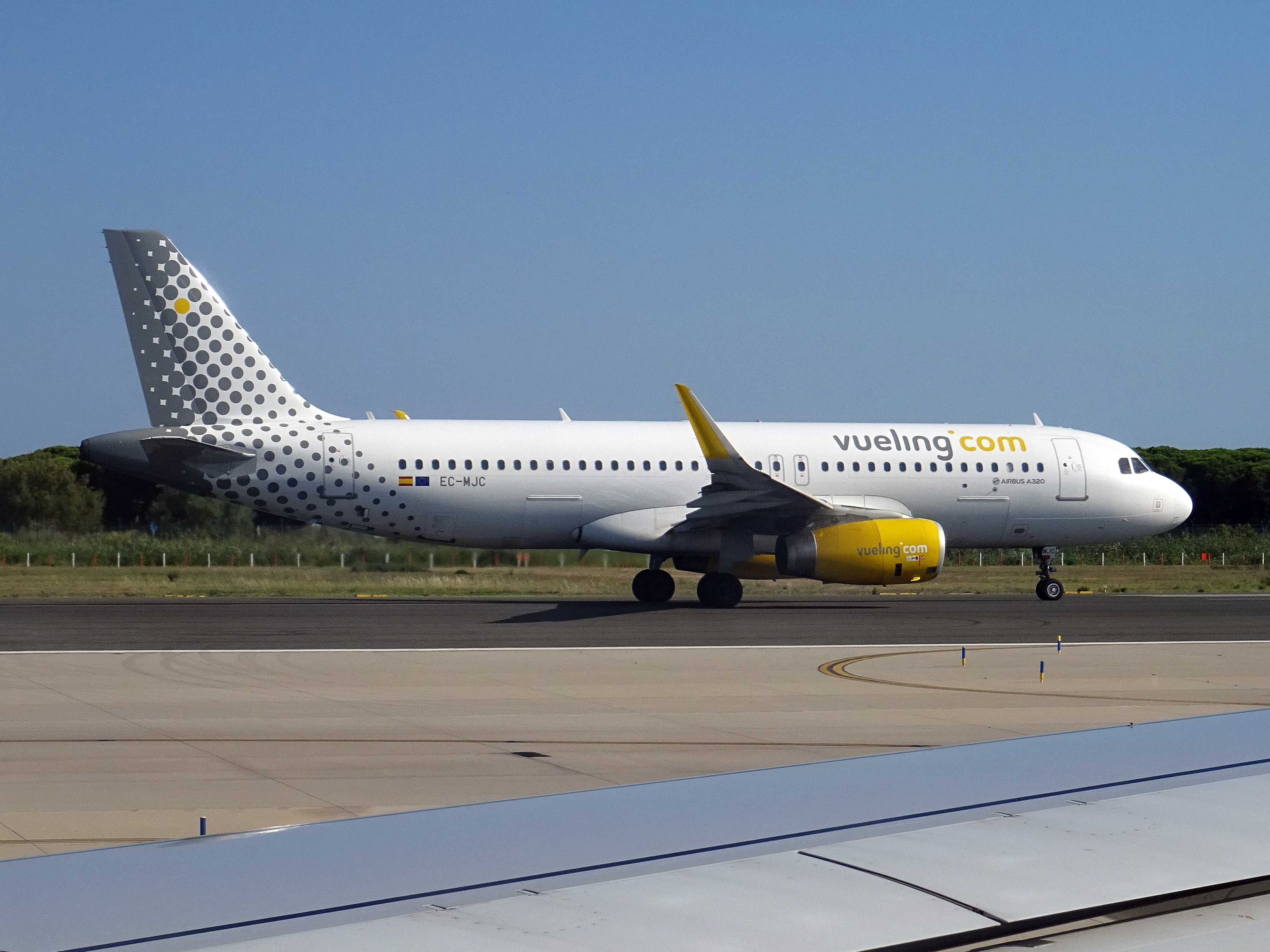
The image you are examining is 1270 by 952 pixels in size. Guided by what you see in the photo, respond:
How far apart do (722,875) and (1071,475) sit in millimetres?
26744

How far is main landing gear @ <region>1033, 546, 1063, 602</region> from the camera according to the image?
91.5 ft

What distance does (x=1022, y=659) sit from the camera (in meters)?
17.2

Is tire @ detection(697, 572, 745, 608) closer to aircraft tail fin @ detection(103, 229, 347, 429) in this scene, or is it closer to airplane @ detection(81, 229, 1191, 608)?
airplane @ detection(81, 229, 1191, 608)

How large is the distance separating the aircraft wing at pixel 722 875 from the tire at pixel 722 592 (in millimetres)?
21452

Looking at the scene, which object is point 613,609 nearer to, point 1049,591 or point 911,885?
point 1049,591

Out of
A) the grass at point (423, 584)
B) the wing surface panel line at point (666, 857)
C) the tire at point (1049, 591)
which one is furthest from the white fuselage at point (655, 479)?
the wing surface panel line at point (666, 857)

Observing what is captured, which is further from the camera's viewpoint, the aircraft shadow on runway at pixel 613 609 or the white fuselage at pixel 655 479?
the white fuselage at pixel 655 479

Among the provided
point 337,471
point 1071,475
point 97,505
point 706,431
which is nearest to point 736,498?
point 706,431

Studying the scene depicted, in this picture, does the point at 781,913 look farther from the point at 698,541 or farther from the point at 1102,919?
the point at 698,541

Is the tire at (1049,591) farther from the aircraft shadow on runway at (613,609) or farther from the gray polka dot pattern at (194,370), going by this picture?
the gray polka dot pattern at (194,370)

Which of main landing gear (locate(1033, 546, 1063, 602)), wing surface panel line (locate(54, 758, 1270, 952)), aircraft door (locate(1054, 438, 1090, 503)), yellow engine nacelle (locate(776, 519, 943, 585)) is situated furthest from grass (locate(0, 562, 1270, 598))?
wing surface panel line (locate(54, 758, 1270, 952))

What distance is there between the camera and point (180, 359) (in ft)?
83.6

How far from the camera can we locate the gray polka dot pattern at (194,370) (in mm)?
25141

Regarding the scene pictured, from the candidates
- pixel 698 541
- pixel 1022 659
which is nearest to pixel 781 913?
pixel 1022 659
